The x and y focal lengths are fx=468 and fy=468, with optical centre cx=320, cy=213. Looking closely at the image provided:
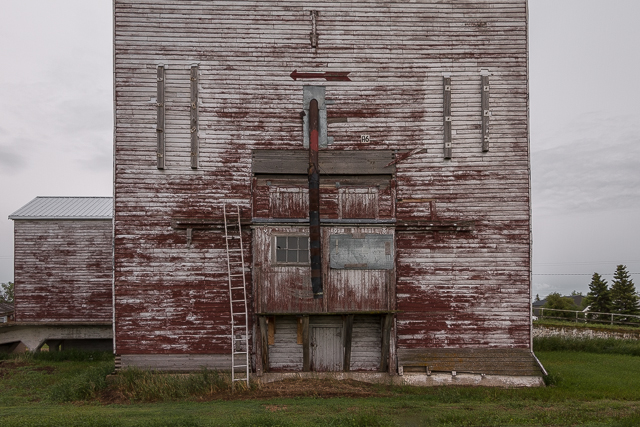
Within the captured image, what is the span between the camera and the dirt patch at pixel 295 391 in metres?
12.2

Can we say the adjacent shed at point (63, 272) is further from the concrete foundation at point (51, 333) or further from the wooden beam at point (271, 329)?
the wooden beam at point (271, 329)

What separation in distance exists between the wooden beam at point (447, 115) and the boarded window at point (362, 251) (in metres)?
3.21

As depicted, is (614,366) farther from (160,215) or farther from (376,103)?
(160,215)

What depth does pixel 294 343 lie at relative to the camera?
13719 millimetres

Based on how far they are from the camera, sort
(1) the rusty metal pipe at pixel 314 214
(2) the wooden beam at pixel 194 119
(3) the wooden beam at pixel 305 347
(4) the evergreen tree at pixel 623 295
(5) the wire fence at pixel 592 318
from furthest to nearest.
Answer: (4) the evergreen tree at pixel 623 295 < (5) the wire fence at pixel 592 318 < (2) the wooden beam at pixel 194 119 < (3) the wooden beam at pixel 305 347 < (1) the rusty metal pipe at pixel 314 214

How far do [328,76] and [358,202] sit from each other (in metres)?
3.89

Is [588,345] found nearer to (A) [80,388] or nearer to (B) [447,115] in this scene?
(B) [447,115]

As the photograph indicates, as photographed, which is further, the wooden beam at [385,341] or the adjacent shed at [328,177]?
the adjacent shed at [328,177]

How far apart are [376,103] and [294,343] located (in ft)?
24.7

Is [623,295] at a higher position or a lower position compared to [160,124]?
lower

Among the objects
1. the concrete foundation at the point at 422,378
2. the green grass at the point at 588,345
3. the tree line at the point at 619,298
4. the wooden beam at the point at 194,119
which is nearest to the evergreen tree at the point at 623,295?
the tree line at the point at 619,298

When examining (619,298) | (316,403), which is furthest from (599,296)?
(316,403)

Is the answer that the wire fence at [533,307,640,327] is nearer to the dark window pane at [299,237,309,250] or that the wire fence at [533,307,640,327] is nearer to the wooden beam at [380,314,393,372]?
the wooden beam at [380,314,393,372]

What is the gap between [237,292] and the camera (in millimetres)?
13555
